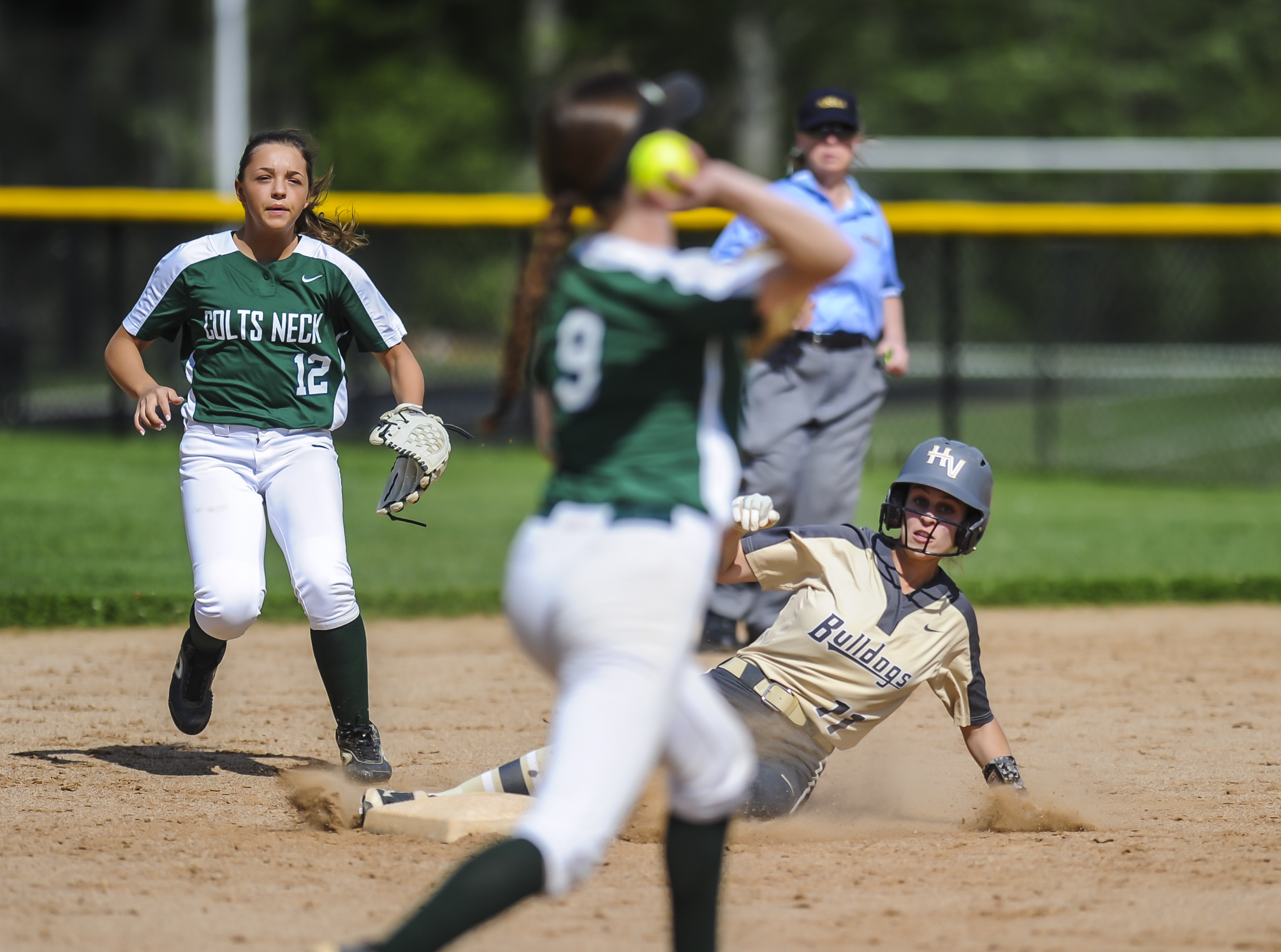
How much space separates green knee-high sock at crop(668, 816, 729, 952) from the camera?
112 inches

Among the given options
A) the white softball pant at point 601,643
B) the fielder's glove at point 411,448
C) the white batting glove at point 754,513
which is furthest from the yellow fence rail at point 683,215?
the white softball pant at point 601,643

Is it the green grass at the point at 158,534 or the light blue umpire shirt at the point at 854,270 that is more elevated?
the light blue umpire shirt at the point at 854,270

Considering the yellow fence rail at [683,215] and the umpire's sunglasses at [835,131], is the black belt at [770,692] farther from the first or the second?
the yellow fence rail at [683,215]

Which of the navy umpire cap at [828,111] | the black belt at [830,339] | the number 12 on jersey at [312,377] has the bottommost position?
the number 12 on jersey at [312,377]

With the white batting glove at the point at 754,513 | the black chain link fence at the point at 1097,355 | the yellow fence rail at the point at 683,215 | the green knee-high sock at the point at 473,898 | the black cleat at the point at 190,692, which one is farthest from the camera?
the black chain link fence at the point at 1097,355

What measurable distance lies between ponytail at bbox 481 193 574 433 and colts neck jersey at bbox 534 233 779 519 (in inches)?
1.1

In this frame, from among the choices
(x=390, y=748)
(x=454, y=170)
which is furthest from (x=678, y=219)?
(x=454, y=170)

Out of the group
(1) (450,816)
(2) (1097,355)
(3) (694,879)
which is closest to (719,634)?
(1) (450,816)

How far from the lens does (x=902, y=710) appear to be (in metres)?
6.24

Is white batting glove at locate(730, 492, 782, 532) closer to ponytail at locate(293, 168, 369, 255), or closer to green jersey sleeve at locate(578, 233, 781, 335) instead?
green jersey sleeve at locate(578, 233, 781, 335)

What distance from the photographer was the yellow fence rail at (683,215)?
13.3m

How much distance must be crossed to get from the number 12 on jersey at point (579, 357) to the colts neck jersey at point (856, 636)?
1.55 m

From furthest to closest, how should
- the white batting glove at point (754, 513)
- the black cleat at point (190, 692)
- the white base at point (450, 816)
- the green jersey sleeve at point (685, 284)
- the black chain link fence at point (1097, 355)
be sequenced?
the black chain link fence at point (1097, 355) → the black cleat at point (190, 692) → the white base at point (450, 816) → the white batting glove at point (754, 513) → the green jersey sleeve at point (685, 284)

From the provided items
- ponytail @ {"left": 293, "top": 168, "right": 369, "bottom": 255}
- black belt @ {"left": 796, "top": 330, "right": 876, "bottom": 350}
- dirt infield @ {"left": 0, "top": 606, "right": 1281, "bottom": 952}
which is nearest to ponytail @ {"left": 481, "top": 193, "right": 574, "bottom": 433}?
dirt infield @ {"left": 0, "top": 606, "right": 1281, "bottom": 952}
